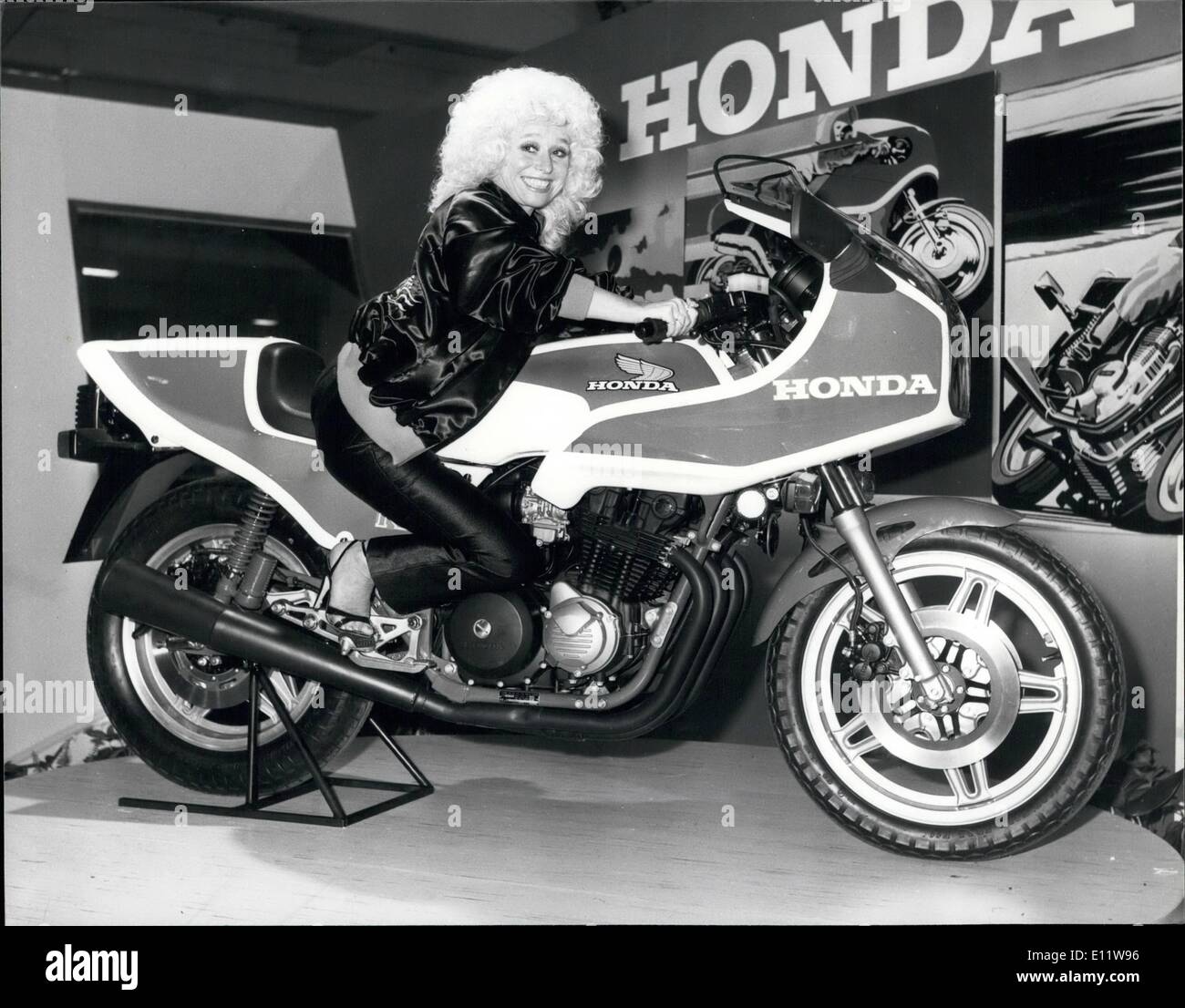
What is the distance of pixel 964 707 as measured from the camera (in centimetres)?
233

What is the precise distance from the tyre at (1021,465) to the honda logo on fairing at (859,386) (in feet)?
2.78

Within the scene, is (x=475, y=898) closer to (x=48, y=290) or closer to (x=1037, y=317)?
(x=1037, y=317)

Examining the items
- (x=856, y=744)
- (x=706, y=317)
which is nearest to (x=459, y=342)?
(x=706, y=317)

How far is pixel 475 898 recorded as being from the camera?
7.23ft

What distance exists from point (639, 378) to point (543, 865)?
1057mm

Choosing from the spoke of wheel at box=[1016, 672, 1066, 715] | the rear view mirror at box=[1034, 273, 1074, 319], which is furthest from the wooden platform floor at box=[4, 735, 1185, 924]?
the rear view mirror at box=[1034, 273, 1074, 319]

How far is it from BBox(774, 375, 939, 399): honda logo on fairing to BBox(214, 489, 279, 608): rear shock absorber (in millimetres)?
1307

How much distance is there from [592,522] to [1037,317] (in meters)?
1.36

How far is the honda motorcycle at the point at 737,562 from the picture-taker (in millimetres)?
2260

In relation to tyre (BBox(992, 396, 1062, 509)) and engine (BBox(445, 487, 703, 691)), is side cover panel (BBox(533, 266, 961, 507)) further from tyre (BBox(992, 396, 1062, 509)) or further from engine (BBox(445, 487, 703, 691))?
tyre (BBox(992, 396, 1062, 509))

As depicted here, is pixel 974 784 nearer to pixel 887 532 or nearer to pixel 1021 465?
pixel 887 532

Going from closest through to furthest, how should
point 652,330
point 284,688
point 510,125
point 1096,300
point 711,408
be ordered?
point 652,330, point 711,408, point 510,125, point 1096,300, point 284,688

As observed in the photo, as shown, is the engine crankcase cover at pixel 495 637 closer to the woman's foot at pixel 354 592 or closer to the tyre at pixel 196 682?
the woman's foot at pixel 354 592
